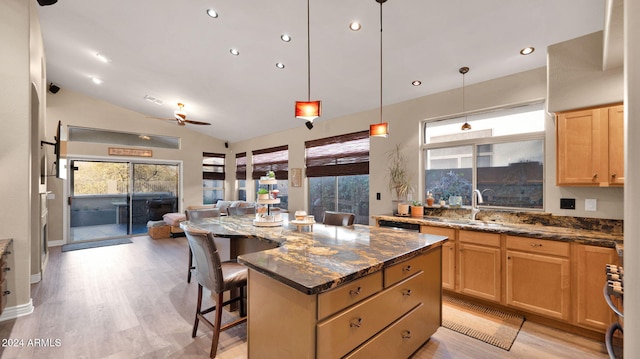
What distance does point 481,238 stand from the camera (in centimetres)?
287

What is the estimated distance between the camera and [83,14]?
3.51 m

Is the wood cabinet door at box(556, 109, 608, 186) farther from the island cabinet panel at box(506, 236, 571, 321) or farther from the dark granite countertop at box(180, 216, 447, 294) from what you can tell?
the dark granite countertop at box(180, 216, 447, 294)

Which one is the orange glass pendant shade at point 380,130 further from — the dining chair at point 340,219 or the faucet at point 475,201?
the faucet at point 475,201

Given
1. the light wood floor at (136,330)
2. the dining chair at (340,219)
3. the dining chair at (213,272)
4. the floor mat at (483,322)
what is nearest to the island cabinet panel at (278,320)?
the dining chair at (213,272)

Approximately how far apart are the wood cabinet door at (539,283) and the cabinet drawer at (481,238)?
0.50ft

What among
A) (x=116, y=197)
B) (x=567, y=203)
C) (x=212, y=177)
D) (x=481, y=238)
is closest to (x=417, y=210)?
(x=481, y=238)

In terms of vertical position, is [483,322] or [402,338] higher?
[402,338]

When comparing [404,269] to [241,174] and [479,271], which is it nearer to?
[479,271]

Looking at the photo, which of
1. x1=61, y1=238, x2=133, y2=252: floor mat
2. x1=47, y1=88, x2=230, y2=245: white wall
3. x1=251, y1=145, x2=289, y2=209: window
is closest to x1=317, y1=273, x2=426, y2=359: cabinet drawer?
x1=251, y1=145, x2=289, y2=209: window

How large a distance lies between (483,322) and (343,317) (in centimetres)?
212

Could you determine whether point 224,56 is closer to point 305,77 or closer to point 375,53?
point 305,77

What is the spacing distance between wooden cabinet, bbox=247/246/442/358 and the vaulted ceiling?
233 centimetres

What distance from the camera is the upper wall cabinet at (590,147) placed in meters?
2.42

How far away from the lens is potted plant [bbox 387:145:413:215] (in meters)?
4.21
